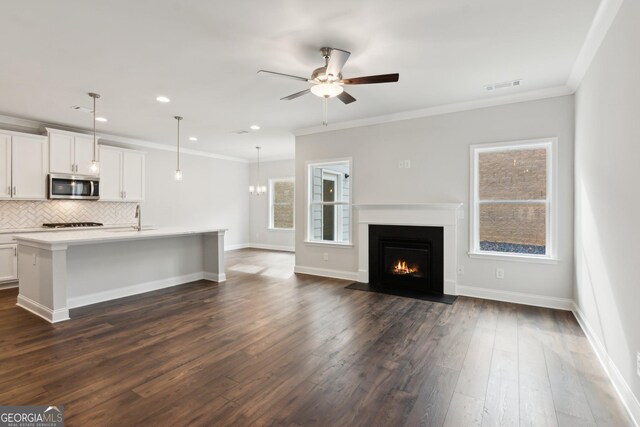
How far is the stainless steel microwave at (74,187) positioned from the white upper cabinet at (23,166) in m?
0.14

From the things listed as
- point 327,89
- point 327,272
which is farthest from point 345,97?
point 327,272

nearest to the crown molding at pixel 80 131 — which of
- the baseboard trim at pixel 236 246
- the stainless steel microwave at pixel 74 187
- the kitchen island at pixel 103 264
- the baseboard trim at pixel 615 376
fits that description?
the stainless steel microwave at pixel 74 187

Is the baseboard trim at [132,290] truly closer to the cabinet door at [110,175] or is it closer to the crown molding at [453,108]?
the cabinet door at [110,175]

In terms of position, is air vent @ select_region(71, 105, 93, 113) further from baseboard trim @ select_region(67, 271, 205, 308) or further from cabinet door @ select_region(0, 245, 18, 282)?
baseboard trim @ select_region(67, 271, 205, 308)

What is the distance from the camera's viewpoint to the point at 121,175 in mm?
6551

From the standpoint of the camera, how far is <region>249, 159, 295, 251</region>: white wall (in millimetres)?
9446

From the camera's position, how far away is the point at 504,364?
2.66 m

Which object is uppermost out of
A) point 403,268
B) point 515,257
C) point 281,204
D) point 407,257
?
point 281,204

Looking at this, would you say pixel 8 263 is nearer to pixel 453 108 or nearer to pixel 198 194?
pixel 198 194

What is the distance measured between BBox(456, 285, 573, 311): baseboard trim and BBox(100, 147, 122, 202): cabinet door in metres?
6.56

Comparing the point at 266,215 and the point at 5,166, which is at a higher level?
the point at 5,166

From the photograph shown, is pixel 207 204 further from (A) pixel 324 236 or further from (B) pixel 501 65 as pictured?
(B) pixel 501 65

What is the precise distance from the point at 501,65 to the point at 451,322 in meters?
2.85

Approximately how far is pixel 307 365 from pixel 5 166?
5859mm
